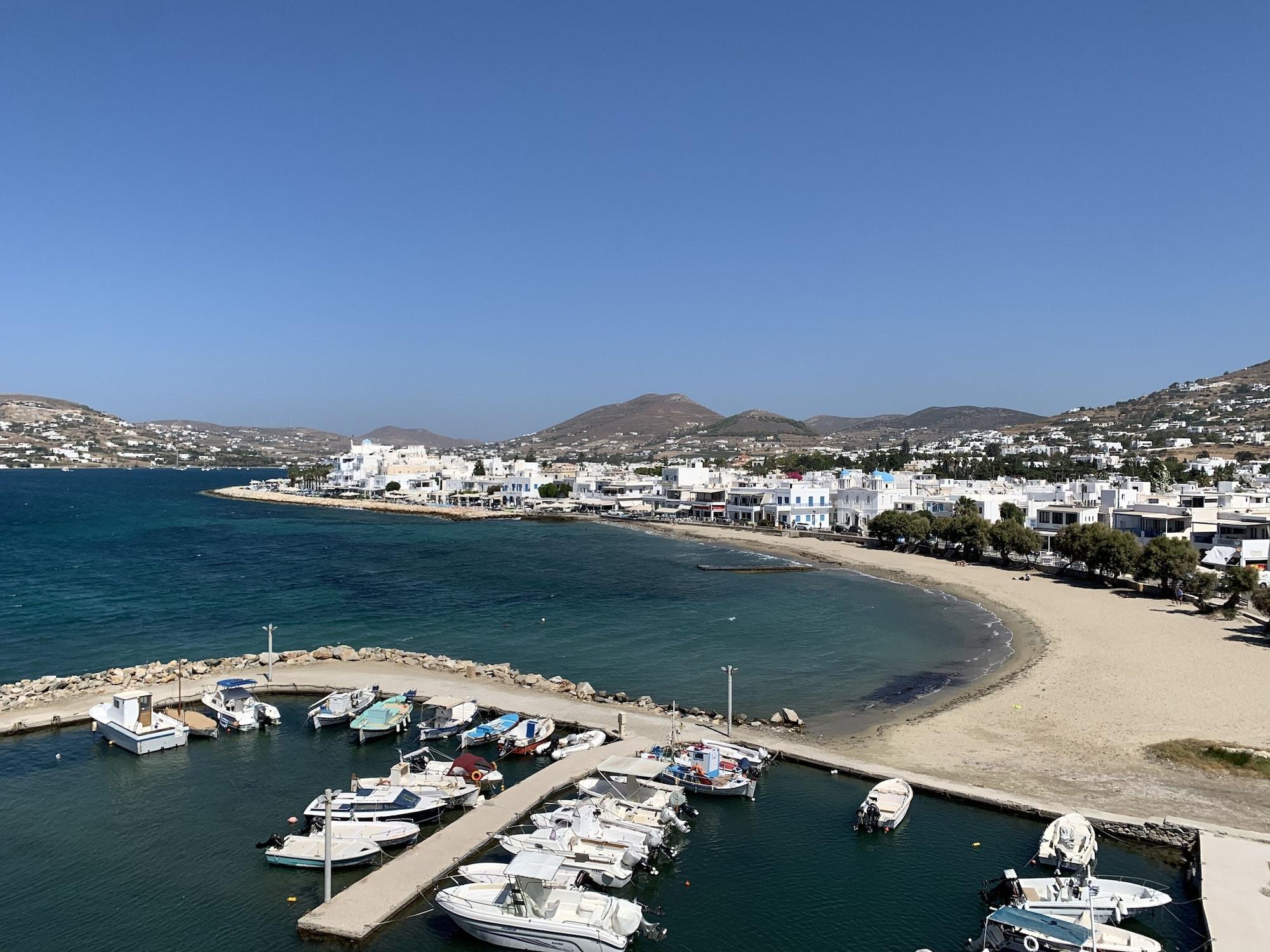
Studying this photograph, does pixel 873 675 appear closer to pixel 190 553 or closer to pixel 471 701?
pixel 471 701

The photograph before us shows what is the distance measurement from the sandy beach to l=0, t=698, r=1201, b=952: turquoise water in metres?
1.93

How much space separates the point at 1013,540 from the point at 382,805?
4014cm

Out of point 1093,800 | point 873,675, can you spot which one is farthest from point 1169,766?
point 873,675

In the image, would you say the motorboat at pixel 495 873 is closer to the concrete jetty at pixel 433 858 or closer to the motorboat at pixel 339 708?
the concrete jetty at pixel 433 858

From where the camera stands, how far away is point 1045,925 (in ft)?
35.5

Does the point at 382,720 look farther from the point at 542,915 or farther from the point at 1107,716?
the point at 1107,716

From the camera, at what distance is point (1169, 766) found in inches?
651

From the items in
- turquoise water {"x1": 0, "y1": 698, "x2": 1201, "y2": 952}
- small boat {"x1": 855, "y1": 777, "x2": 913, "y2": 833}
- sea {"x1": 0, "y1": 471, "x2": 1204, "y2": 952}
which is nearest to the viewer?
turquoise water {"x1": 0, "y1": 698, "x2": 1201, "y2": 952}

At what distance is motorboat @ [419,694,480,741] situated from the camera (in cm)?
1902

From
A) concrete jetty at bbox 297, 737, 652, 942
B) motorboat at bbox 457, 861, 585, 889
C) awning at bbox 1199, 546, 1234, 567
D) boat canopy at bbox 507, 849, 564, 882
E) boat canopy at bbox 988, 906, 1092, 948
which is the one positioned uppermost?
awning at bbox 1199, 546, 1234, 567

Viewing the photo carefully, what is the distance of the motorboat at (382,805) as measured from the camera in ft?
47.5

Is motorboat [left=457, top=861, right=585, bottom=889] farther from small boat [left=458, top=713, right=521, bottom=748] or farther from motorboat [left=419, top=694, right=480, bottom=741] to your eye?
motorboat [left=419, top=694, right=480, bottom=741]

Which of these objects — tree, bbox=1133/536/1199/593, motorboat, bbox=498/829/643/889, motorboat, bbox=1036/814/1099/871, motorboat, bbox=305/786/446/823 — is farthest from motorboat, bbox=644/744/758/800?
tree, bbox=1133/536/1199/593

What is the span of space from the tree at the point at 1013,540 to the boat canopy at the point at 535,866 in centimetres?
3993
